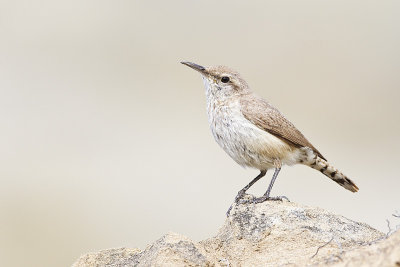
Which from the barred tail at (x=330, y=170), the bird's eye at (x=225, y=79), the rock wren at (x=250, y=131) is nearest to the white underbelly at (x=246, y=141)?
the rock wren at (x=250, y=131)

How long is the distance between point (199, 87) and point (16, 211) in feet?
27.5

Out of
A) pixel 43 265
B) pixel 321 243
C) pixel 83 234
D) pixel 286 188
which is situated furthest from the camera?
pixel 286 188

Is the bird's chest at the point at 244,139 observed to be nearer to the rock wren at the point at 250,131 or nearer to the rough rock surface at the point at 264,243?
the rock wren at the point at 250,131

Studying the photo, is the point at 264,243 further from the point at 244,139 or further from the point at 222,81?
the point at 222,81

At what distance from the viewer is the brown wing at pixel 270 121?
299 inches

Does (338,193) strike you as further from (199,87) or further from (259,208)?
(259,208)

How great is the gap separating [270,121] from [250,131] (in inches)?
10.9

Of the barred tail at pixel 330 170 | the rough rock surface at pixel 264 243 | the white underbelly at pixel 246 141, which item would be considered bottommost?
the rough rock surface at pixel 264 243

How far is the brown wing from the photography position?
759cm

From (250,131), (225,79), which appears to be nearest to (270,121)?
(250,131)

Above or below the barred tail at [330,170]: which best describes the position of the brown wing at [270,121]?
above

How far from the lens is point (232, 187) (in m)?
16.0

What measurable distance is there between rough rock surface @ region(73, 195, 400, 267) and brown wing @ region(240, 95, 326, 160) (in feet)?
3.86

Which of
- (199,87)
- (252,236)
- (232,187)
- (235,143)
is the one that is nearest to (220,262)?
(252,236)
